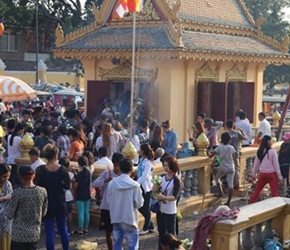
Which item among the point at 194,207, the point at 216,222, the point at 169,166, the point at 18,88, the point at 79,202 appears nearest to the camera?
the point at 216,222

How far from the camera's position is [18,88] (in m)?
21.1

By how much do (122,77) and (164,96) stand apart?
5.68 feet

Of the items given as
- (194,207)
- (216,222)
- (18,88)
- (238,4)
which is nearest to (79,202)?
(194,207)

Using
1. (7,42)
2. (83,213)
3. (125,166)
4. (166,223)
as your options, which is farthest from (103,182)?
(7,42)

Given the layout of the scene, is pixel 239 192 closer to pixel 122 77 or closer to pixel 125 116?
pixel 125 116

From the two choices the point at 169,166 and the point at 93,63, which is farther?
the point at 93,63

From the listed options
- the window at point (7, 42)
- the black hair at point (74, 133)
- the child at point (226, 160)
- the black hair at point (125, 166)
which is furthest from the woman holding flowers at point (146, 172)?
the window at point (7, 42)

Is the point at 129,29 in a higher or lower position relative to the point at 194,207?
higher

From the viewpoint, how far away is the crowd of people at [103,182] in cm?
755

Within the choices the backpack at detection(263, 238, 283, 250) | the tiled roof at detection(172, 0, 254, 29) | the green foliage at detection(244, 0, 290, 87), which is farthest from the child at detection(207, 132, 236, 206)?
the green foliage at detection(244, 0, 290, 87)

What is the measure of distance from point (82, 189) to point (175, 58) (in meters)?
7.47

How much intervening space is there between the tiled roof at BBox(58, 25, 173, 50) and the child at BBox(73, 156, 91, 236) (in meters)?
7.41

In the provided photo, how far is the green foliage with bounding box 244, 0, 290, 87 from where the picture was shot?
42.2 m

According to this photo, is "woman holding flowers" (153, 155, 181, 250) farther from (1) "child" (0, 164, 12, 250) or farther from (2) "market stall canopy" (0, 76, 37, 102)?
(2) "market stall canopy" (0, 76, 37, 102)
